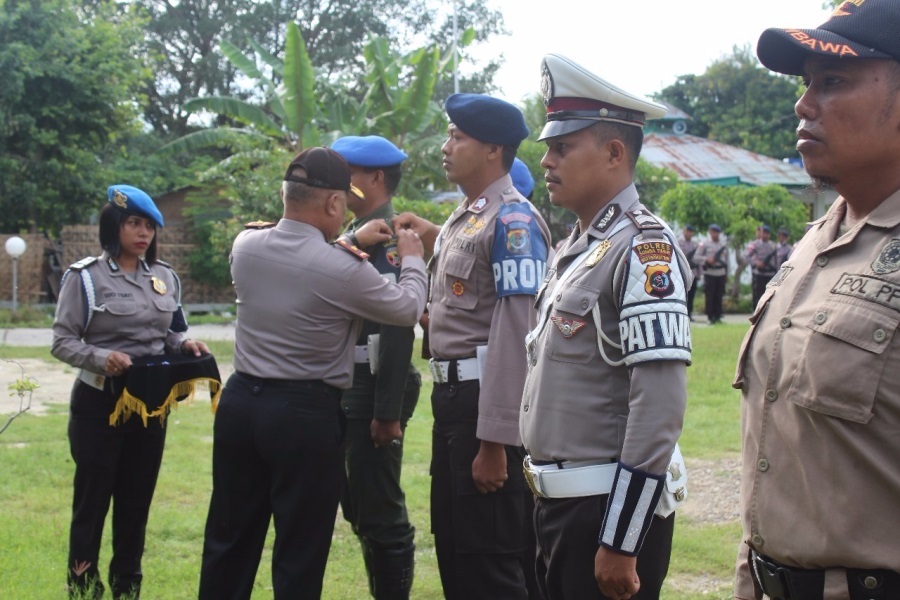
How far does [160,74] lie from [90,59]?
1449cm

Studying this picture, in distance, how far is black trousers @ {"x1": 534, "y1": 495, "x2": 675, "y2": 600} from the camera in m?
2.44

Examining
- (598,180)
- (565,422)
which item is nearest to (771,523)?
(565,422)

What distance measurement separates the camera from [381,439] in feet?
13.1

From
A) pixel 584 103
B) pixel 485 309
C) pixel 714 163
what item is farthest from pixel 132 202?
pixel 714 163

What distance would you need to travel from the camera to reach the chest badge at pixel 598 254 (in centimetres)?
253

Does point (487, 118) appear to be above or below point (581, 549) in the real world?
above

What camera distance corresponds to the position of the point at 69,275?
4477mm

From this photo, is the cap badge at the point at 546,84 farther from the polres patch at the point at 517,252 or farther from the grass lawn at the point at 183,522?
the grass lawn at the point at 183,522

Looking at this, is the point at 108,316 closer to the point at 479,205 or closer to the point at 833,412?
the point at 479,205

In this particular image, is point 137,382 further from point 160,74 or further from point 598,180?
point 160,74

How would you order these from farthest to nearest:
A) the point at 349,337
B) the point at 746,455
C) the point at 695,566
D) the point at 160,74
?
1. the point at 160,74
2. the point at 695,566
3. the point at 349,337
4. the point at 746,455

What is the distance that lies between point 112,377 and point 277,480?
124 cm

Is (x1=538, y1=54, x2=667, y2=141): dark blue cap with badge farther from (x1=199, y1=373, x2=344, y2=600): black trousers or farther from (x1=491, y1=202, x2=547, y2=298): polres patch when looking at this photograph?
(x1=199, y1=373, x2=344, y2=600): black trousers

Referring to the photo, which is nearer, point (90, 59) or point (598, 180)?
point (598, 180)
